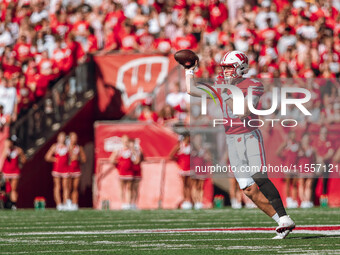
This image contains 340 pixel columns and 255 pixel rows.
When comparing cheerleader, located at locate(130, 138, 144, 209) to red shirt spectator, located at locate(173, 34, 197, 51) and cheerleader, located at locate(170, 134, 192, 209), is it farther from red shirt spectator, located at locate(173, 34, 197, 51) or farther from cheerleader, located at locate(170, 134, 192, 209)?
red shirt spectator, located at locate(173, 34, 197, 51)

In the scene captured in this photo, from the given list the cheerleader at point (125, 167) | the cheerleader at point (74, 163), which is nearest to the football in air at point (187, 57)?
the cheerleader at point (125, 167)

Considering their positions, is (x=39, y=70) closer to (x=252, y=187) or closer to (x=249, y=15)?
(x=249, y=15)

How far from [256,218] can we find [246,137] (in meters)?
3.56

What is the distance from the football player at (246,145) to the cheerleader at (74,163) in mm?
9255

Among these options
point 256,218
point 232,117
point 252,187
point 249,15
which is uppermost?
point 249,15

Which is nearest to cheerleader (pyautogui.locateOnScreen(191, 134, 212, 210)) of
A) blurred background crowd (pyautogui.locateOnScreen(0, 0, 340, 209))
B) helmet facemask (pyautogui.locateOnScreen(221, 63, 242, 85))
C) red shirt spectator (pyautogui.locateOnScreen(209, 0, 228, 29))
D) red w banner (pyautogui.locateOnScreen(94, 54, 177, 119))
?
blurred background crowd (pyautogui.locateOnScreen(0, 0, 340, 209))

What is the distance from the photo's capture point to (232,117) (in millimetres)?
8141

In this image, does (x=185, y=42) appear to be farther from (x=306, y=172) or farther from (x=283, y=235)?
(x=283, y=235)

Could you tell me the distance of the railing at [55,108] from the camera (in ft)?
59.0

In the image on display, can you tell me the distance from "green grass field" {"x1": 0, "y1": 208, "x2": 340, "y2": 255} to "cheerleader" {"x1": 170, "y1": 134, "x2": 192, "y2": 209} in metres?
3.84

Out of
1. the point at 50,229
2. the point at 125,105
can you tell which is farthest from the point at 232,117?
the point at 125,105

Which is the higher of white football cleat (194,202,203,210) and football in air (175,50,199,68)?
football in air (175,50,199,68)

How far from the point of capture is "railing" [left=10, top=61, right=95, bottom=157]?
59.0 ft

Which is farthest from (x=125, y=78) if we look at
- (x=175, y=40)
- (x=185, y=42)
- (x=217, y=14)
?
(x=217, y=14)
